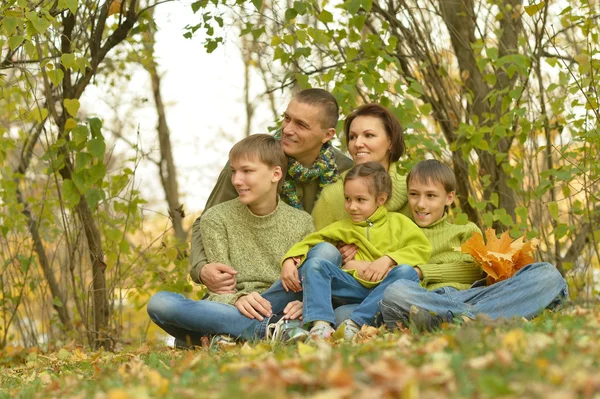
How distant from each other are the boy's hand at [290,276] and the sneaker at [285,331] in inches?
6.4

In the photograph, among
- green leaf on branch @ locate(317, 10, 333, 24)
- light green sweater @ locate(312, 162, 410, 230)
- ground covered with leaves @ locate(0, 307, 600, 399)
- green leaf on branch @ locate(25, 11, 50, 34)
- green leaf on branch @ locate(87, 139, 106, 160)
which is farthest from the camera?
green leaf on branch @ locate(317, 10, 333, 24)

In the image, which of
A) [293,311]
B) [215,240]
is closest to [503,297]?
[293,311]

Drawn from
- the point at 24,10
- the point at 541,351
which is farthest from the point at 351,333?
the point at 24,10

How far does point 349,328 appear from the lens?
3.61 m

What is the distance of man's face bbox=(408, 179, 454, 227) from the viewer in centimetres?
406

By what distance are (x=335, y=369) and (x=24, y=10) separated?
9.82ft

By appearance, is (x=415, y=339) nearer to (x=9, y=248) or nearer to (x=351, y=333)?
(x=351, y=333)

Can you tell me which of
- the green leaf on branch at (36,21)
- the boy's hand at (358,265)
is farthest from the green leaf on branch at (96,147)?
the boy's hand at (358,265)

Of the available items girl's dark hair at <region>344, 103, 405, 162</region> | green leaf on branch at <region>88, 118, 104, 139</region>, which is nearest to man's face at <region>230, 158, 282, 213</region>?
girl's dark hair at <region>344, 103, 405, 162</region>

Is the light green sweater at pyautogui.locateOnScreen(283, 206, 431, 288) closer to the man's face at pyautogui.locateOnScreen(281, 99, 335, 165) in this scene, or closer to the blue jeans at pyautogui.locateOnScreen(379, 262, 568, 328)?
the blue jeans at pyautogui.locateOnScreen(379, 262, 568, 328)

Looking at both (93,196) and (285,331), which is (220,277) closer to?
(285,331)

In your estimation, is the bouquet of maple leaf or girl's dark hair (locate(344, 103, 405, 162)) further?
girl's dark hair (locate(344, 103, 405, 162))

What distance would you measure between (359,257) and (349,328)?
0.49 meters

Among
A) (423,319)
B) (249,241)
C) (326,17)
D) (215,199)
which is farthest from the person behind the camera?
(326,17)
